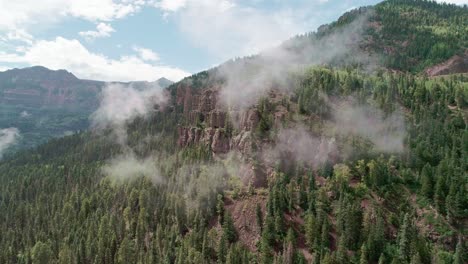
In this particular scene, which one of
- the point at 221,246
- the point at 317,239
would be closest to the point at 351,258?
the point at 317,239

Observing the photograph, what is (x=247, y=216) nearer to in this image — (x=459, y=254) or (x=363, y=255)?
(x=363, y=255)

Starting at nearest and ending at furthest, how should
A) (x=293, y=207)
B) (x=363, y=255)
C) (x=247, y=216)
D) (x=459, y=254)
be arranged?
(x=459, y=254) < (x=363, y=255) < (x=293, y=207) < (x=247, y=216)

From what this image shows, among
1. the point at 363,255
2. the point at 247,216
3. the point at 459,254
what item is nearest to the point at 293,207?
the point at 247,216

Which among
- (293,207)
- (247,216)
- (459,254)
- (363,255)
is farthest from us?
(247,216)

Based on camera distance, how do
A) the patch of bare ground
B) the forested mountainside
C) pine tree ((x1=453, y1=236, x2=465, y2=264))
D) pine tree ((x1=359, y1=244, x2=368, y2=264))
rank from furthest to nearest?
1. the patch of bare ground
2. the forested mountainside
3. pine tree ((x1=359, y1=244, x2=368, y2=264))
4. pine tree ((x1=453, y1=236, x2=465, y2=264))

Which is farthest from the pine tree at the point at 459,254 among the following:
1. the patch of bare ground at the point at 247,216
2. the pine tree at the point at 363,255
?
the patch of bare ground at the point at 247,216

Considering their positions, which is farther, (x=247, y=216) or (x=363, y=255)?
(x=247, y=216)

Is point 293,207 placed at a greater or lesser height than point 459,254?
greater

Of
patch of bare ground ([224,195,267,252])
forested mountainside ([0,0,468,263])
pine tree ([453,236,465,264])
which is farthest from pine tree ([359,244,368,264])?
patch of bare ground ([224,195,267,252])

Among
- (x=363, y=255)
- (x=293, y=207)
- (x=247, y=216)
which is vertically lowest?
(x=363, y=255)

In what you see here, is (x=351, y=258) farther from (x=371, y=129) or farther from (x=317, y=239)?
(x=371, y=129)

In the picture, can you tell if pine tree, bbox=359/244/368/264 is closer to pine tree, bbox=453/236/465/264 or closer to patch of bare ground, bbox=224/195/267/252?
pine tree, bbox=453/236/465/264

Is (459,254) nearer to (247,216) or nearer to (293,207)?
(293,207)

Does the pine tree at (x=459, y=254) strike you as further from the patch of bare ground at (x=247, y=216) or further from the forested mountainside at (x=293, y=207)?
the patch of bare ground at (x=247, y=216)
